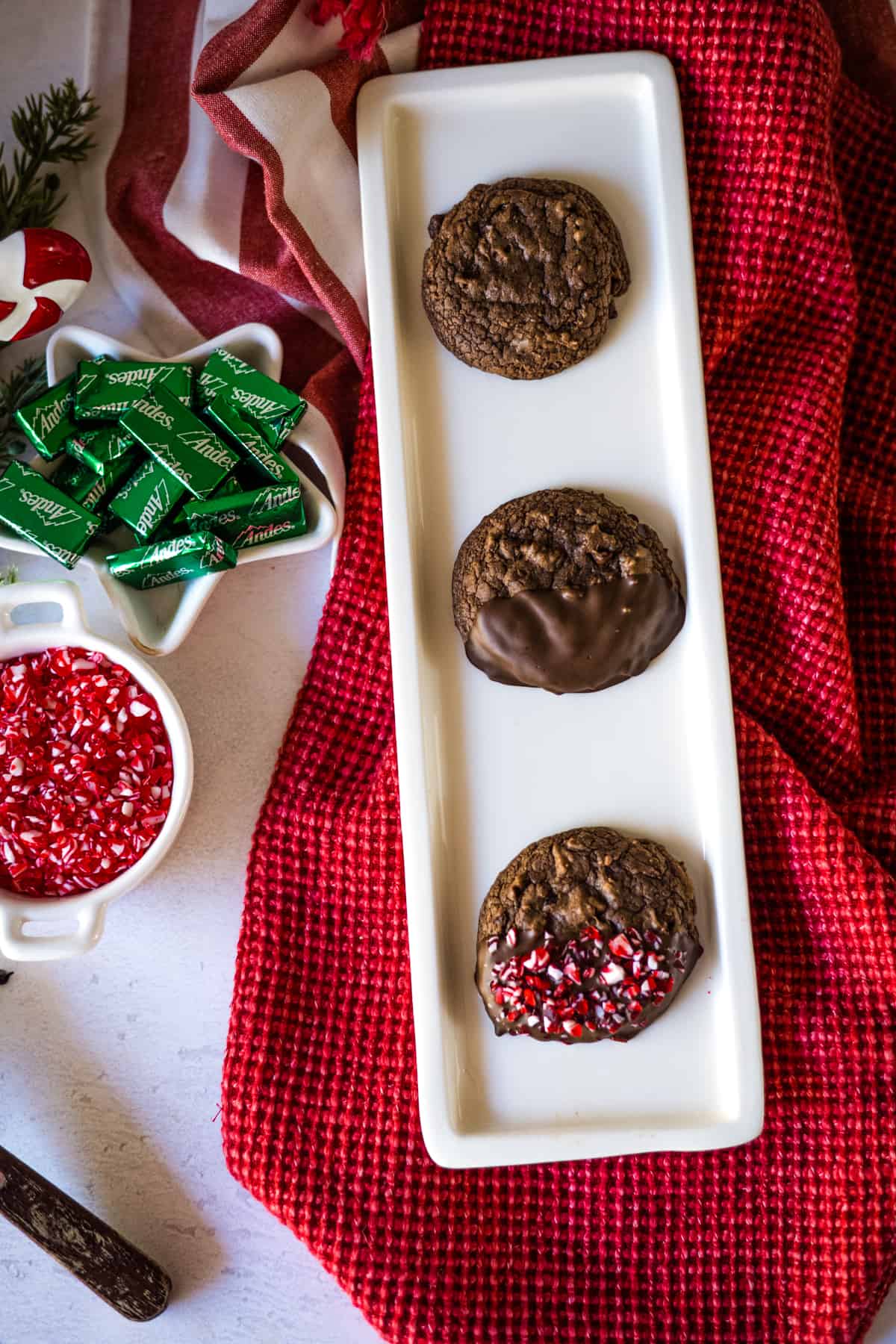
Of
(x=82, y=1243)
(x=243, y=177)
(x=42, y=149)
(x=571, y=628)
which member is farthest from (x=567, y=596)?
(x=82, y=1243)

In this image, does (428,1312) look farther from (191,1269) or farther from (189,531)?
(189,531)

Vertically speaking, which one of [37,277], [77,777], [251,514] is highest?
[37,277]

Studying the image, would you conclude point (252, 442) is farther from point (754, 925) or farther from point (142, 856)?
point (754, 925)

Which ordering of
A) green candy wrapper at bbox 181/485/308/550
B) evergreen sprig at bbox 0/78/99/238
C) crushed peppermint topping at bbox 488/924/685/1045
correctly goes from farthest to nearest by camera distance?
evergreen sprig at bbox 0/78/99/238, green candy wrapper at bbox 181/485/308/550, crushed peppermint topping at bbox 488/924/685/1045

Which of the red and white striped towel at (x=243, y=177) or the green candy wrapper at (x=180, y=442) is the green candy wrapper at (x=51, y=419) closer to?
the green candy wrapper at (x=180, y=442)

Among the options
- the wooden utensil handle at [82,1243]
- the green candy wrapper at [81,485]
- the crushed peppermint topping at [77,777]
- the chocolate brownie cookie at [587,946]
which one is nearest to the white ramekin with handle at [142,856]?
the crushed peppermint topping at [77,777]

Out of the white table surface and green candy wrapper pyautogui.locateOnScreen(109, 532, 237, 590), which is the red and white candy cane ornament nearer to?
the white table surface

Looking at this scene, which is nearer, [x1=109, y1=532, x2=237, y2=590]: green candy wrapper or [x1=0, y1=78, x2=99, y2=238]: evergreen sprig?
[x1=109, y1=532, x2=237, y2=590]: green candy wrapper

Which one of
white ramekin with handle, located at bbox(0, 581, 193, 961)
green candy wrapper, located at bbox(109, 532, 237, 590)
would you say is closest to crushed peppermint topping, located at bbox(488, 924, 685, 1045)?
white ramekin with handle, located at bbox(0, 581, 193, 961)
